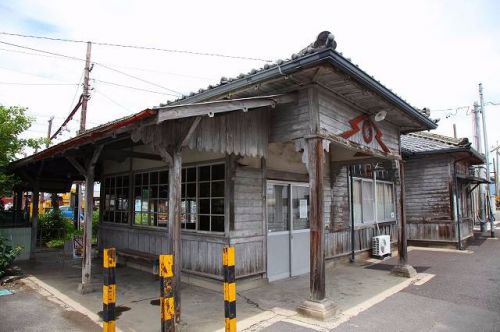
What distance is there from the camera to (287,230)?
25.0 feet

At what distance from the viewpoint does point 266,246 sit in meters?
6.95

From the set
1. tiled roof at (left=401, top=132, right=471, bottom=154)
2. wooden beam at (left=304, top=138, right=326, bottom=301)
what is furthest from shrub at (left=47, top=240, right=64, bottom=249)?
tiled roof at (left=401, top=132, right=471, bottom=154)

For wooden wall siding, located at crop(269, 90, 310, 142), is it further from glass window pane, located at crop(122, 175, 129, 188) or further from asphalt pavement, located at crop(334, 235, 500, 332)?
glass window pane, located at crop(122, 175, 129, 188)

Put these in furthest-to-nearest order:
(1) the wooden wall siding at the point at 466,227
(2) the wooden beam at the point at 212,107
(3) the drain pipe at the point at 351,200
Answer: (1) the wooden wall siding at the point at 466,227, (3) the drain pipe at the point at 351,200, (2) the wooden beam at the point at 212,107

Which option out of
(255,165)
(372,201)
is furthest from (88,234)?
(372,201)

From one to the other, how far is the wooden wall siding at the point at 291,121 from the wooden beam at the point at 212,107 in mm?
285

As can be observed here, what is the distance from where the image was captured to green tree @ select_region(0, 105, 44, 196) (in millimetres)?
8234

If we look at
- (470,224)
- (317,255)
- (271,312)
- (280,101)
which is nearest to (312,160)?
(280,101)

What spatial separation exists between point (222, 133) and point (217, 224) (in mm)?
2138

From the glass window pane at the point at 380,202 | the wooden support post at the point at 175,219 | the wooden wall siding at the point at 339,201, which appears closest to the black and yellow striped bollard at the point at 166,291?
the wooden support post at the point at 175,219

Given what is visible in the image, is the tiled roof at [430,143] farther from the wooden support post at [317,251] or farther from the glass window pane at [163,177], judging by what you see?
the glass window pane at [163,177]

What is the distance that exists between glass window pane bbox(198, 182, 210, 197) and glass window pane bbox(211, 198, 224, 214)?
250 mm

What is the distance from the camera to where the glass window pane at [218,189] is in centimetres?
661

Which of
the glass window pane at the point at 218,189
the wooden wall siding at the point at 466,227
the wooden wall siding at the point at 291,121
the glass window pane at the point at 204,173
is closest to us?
the wooden wall siding at the point at 291,121
